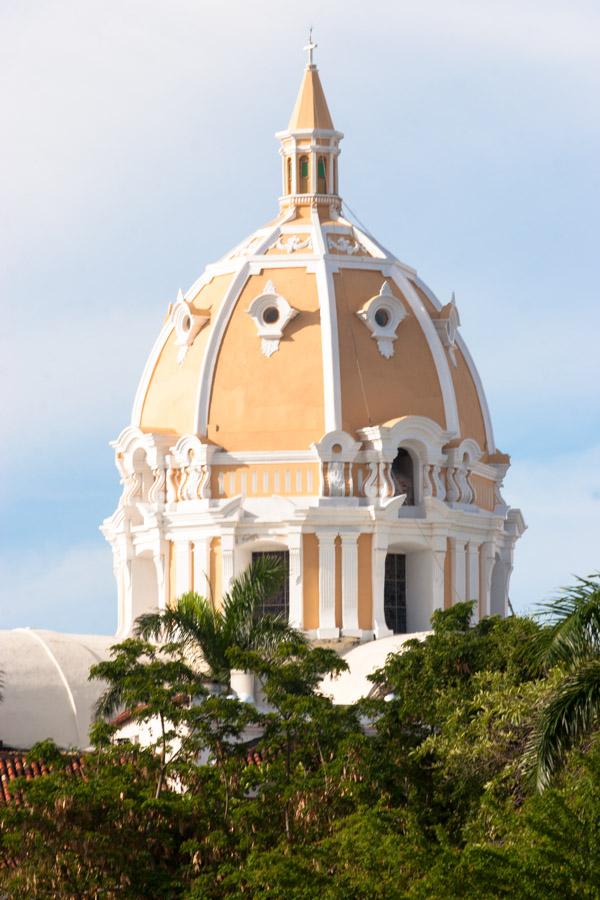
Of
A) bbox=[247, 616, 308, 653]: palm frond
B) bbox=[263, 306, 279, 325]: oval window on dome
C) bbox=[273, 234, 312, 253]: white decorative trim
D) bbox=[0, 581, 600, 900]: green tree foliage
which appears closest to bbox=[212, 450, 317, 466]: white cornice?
bbox=[263, 306, 279, 325]: oval window on dome

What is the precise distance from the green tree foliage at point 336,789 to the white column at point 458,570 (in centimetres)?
1940

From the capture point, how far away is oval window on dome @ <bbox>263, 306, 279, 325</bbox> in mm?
67562

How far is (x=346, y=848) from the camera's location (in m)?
36.0

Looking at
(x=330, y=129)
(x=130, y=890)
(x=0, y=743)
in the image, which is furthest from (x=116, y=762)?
(x=330, y=129)

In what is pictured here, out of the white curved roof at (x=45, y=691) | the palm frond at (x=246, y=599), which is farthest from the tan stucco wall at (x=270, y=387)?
the palm frond at (x=246, y=599)

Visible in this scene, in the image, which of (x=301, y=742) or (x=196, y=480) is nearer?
(x=301, y=742)

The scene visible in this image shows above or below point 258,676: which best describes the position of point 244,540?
above

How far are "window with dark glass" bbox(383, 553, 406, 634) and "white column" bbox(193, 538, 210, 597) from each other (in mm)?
4413

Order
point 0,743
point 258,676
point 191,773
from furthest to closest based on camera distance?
point 0,743, point 258,676, point 191,773

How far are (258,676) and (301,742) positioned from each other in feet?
10.2

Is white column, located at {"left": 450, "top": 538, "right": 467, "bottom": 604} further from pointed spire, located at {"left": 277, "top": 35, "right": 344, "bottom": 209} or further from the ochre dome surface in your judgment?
pointed spire, located at {"left": 277, "top": 35, "right": 344, "bottom": 209}

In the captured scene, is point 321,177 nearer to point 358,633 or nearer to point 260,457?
point 260,457

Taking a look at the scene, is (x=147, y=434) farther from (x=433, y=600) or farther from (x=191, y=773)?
(x=191, y=773)

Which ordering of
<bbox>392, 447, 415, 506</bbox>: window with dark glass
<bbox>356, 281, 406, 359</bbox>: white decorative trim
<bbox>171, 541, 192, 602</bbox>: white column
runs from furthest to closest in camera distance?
<bbox>392, 447, 415, 506</bbox>: window with dark glass < <bbox>171, 541, 192, 602</bbox>: white column < <bbox>356, 281, 406, 359</bbox>: white decorative trim
